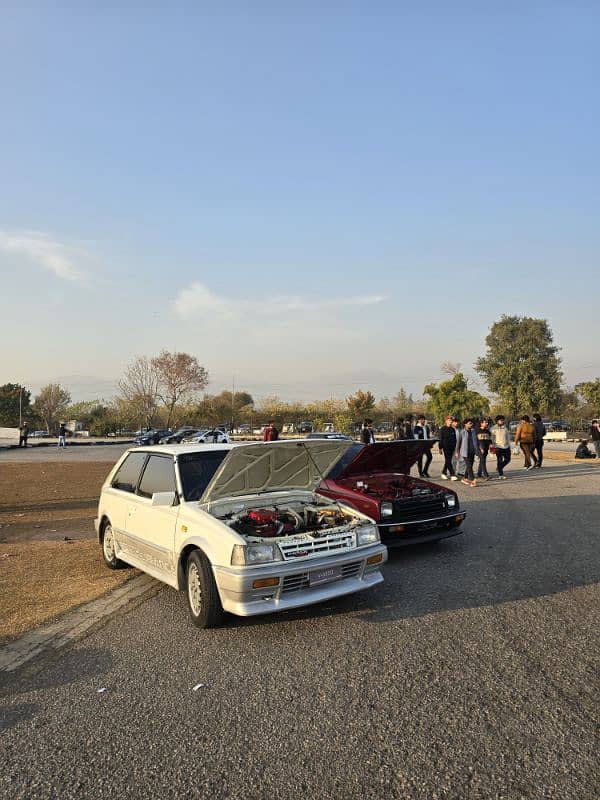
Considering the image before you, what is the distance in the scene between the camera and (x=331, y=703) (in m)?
3.54

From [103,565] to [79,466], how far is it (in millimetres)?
17423

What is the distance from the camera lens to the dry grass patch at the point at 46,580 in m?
5.39

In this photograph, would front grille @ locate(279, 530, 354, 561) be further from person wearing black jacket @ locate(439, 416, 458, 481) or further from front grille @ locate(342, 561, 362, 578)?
person wearing black jacket @ locate(439, 416, 458, 481)

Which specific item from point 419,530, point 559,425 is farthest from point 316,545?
point 559,425

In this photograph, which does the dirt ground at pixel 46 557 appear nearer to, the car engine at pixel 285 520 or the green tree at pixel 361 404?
the car engine at pixel 285 520

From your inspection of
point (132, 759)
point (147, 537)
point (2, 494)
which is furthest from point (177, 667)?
point (2, 494)

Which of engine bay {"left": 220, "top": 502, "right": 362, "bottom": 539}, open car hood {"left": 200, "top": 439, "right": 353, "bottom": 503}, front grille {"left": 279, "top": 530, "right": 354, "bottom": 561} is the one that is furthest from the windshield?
front grille {"left": 279, "top": 530, "right": 354, "bottom": 561}

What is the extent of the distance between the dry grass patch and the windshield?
4.90 feet

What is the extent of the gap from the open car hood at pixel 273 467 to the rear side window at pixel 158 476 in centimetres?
46

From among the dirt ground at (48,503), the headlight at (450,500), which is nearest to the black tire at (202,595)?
the headlight at (450,500)

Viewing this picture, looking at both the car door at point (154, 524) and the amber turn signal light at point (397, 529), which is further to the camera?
the amber turn signal light at point (397, 529)

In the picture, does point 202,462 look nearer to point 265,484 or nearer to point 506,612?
point 265,484

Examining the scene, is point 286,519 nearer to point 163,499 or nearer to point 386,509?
point 163,499

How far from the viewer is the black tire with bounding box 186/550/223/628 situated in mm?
4781
